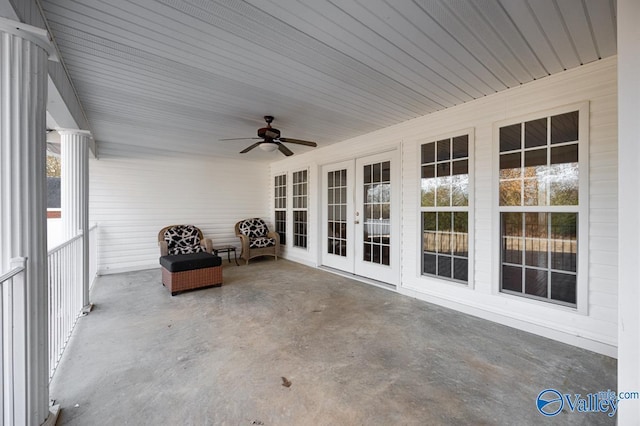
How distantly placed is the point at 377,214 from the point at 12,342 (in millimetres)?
4177

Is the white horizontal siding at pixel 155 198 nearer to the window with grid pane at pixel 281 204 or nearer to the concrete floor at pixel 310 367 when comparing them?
the window with grid pane at pixel 281 204

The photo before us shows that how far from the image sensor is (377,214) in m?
4.59

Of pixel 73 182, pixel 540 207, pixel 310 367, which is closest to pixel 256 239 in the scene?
pixel 73 182

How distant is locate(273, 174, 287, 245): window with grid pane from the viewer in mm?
6844

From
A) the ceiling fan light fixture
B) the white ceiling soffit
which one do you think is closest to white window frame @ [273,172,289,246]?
the ceiling fan light fixture

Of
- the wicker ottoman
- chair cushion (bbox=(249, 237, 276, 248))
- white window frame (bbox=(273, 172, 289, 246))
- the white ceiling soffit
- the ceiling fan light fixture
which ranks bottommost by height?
the wicker ottoman

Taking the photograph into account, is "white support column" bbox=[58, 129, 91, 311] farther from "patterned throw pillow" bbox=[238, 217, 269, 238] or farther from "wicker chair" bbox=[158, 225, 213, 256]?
"patterned throw pillow" bbox=[238, 217, 269, 238]

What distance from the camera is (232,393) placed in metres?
1.89

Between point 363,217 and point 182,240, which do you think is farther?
point 182,240

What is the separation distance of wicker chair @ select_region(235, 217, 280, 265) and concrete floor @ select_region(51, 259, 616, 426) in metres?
2.70

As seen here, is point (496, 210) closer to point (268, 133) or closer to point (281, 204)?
point (268, 133)

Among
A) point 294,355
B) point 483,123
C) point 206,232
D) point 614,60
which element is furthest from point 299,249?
point 614,60

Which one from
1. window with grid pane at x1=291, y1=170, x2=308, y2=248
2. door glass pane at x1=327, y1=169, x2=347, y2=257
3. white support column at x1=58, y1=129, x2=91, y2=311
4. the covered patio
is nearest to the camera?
the covered patio

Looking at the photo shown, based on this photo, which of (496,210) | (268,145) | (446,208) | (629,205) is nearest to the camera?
(629,205)
